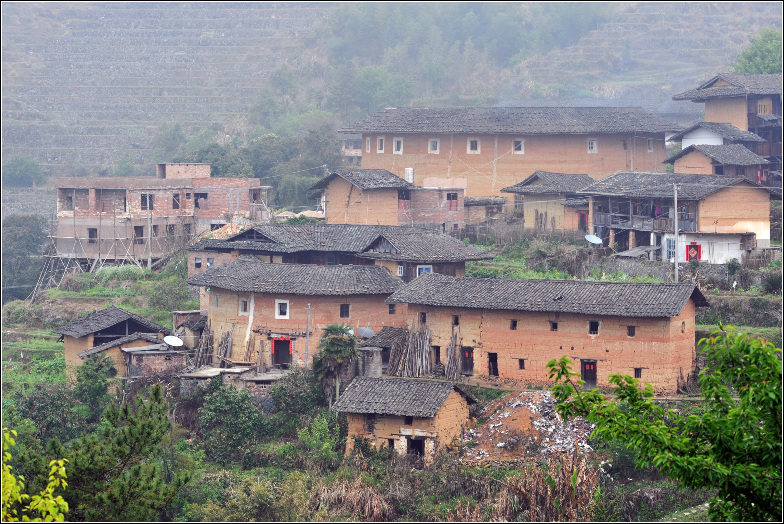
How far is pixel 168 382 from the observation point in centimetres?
2548

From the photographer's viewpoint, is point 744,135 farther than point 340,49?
No

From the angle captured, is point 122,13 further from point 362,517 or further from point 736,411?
point 736,411

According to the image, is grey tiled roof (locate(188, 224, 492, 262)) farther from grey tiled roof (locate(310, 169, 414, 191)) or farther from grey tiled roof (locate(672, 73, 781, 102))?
grey tiled roof (locate(672, 73, 781, 102))

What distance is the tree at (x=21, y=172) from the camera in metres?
47.9

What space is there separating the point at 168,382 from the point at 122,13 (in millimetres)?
44124

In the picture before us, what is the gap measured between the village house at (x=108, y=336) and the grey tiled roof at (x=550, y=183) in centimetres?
1219

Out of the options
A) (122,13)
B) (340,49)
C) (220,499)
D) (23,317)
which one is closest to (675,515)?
(220,499)

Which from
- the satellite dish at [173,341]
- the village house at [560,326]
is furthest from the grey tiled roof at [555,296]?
the satellite dish at [173,341]

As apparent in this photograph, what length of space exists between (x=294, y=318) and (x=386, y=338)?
7.29 feet

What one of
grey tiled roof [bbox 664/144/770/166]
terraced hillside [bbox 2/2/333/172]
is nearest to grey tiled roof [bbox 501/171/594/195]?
grey tiled roof [bbox 664/144/770/166]

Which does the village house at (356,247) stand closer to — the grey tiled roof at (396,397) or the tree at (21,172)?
the grey tiled roof at (396,397)

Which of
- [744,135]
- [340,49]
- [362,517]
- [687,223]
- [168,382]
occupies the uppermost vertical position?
[340,49]

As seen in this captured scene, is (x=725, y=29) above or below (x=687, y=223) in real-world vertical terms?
above

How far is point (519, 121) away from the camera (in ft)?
123
